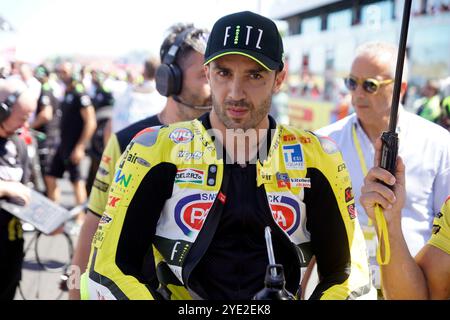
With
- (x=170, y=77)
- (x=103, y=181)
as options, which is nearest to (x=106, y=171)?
(x=103, y=181)

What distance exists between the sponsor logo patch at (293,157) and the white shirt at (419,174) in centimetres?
125

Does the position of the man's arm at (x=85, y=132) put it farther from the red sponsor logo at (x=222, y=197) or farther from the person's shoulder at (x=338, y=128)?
the red sponsor logo at (x=222, y=197)

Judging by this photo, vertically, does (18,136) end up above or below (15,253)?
above

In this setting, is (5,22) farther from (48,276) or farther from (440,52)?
(440,52)

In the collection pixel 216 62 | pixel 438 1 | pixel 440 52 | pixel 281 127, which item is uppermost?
pixel 438 1

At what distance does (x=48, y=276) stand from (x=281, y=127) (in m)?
4.47

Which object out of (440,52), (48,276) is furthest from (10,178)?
(440,52)

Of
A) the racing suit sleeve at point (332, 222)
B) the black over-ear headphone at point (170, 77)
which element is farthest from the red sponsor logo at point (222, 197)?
the black over-ear headphone at point (170, 77)

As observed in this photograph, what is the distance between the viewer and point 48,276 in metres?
5.88

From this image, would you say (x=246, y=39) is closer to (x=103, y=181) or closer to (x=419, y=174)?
(x=103, y=181)

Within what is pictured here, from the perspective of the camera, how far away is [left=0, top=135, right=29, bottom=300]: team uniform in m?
3.46

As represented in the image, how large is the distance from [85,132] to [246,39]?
597 centimetres

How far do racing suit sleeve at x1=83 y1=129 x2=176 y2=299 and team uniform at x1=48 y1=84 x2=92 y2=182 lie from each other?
5.91m
